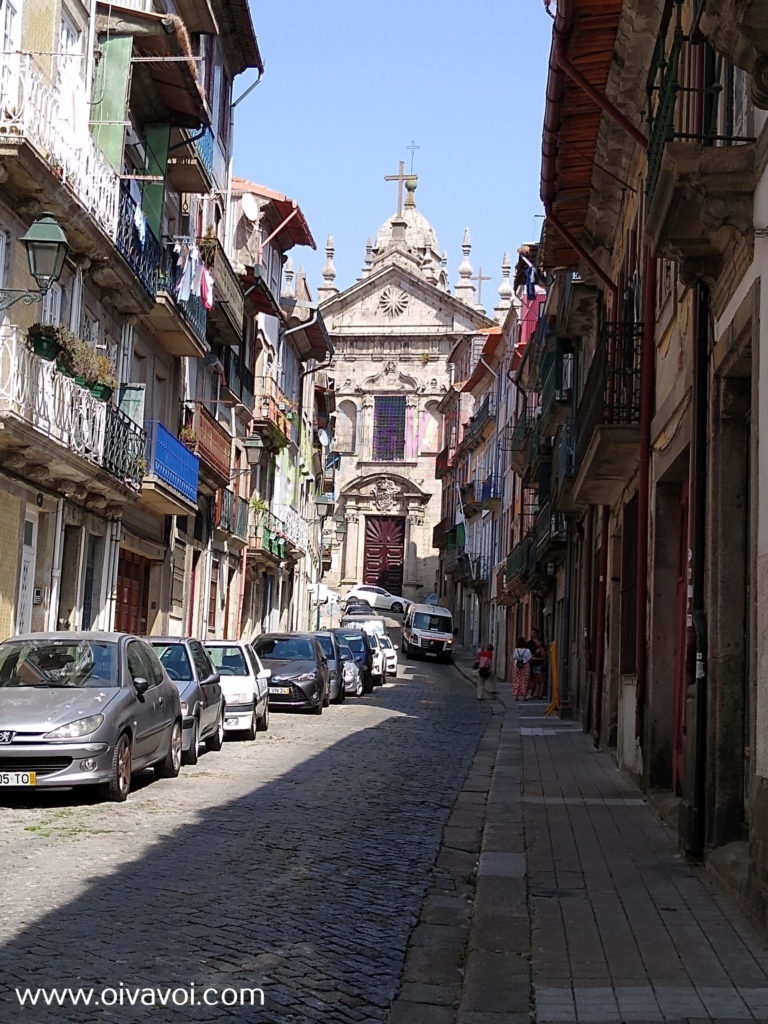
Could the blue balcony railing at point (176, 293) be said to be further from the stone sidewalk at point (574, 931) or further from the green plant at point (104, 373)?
the stone sidewalk at point (574, 931)

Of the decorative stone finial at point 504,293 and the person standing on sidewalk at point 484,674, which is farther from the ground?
the decorative stone finial at point 504,293

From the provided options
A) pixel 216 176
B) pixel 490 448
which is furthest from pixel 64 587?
pixel 490 448

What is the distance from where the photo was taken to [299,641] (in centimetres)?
2833

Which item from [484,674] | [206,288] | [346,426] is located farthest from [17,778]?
[346,426]

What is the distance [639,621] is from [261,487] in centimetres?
3042

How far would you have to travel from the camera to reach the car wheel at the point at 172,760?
1501cm

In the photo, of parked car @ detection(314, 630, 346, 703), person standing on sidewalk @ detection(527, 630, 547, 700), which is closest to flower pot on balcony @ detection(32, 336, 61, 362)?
parked car @ detection(314, 630, 346, 703)

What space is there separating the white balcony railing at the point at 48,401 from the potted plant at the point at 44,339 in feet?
0.43

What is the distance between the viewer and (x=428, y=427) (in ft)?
265

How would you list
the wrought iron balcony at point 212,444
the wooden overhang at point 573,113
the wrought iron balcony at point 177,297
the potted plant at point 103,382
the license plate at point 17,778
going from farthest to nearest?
the wrought iron balcony at point 212,444 → the wrought iron balcony at point 177,297 → the potted plant at point 103,382 → the wooden overhang at point 573,113 → the license plate at point 17,778

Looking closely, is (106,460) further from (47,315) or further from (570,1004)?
(570,1004)

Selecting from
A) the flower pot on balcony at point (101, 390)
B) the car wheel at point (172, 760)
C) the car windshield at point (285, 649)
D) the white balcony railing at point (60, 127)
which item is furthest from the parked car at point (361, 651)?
the car wheel at point (172, 760)

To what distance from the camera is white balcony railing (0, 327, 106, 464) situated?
55.8 feet

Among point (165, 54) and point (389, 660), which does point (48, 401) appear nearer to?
point (165, 54)
